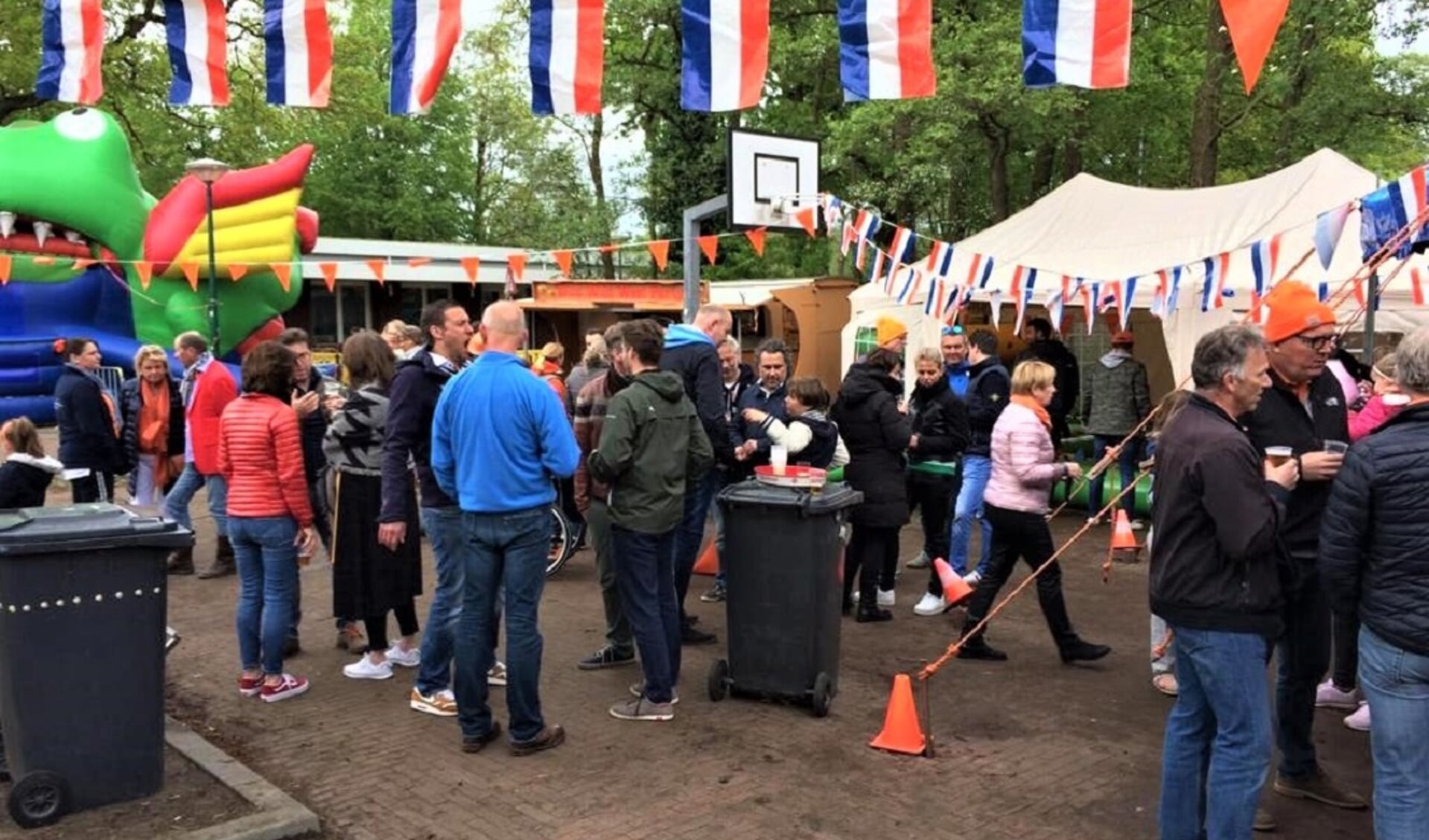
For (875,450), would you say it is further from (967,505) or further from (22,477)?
(22,477)

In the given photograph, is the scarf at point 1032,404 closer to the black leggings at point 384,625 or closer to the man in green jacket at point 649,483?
the man in green jacket at point 649,483

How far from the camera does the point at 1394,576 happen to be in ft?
9.91

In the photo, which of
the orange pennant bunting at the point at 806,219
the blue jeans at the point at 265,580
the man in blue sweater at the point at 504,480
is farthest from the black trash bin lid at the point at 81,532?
the orange pennant bunting at the point at 806,219

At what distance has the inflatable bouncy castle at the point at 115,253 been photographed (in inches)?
609

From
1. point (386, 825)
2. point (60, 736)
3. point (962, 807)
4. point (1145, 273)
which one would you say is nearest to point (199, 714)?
point (60, 736)

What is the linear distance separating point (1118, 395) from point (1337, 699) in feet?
16.2

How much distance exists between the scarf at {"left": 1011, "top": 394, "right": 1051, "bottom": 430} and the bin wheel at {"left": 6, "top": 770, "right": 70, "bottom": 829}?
182 inches

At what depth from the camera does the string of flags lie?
611 cm

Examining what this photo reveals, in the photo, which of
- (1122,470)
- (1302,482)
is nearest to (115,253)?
(1122,470)

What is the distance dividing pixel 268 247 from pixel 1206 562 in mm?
15501

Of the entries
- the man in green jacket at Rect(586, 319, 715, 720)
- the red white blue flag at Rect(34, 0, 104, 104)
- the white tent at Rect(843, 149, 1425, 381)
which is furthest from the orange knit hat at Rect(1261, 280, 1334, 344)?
the red white blue flag at Rect(34, 0, 104, 104)

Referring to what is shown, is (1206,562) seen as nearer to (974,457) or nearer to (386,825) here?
(386,825)

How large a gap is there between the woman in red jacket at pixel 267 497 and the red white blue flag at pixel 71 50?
3.39 m

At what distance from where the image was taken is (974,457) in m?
7.53
